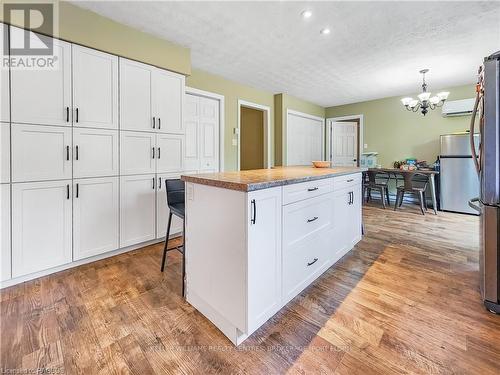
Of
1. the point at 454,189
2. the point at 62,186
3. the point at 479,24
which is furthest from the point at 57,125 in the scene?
the point at 454,189

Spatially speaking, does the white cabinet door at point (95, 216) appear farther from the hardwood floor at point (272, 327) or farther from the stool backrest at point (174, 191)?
the stool backrest at point (174, 191)

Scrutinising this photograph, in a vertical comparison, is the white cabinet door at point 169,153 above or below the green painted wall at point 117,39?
below

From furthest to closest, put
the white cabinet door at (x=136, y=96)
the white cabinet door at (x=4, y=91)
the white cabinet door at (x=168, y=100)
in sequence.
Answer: the white cabinet door at (x=168, y=100)
the white cabinet door at (x=136, y=96)
the white cabinet door at (x=4, y=91)

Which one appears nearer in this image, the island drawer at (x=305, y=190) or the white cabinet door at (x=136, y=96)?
the island drawer at (x=305, y=190)

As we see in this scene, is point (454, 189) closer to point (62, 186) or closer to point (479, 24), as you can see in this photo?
point (479, 24)

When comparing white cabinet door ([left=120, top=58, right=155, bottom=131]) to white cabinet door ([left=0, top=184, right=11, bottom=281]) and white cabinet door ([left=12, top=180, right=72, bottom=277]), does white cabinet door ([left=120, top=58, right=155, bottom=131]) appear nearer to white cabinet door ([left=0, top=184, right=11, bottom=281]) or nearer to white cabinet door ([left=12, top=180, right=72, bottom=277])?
white cabinet door ([left=12, top=180, right=72, bottom=277])

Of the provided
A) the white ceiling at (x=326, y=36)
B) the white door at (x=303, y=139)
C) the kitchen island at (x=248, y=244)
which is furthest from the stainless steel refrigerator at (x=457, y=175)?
the kitchen island at (x=248, y=244)

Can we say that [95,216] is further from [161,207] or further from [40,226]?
[161,207]

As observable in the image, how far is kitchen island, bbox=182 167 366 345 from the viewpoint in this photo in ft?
4.52

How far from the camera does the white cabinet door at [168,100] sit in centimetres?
296

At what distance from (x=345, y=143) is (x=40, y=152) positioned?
6.55m

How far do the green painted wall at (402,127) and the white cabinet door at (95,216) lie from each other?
19.4 ft

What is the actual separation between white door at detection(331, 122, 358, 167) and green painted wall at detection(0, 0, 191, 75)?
4.95 meters

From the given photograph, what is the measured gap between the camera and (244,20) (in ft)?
8.41
